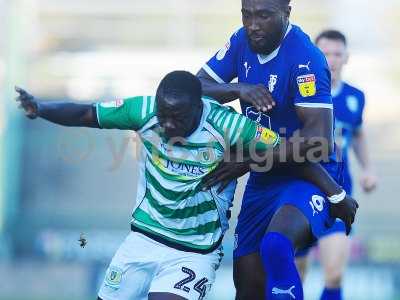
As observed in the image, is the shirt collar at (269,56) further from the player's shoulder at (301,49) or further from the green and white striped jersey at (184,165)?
the green and white striped jersey at (184,165)

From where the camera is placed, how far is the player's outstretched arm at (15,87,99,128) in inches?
245

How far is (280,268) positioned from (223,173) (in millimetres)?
644

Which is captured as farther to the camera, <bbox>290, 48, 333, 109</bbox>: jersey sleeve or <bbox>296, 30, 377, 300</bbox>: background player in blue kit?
<bbox>296, 30, 377, 300</bbox>: background player in blue kit

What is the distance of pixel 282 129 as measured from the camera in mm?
6516

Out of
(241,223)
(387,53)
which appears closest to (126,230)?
(387,53)

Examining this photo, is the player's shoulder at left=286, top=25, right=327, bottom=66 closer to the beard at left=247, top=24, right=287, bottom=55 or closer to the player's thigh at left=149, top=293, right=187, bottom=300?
the beard at left=247, top=24, right=287, bottom=55

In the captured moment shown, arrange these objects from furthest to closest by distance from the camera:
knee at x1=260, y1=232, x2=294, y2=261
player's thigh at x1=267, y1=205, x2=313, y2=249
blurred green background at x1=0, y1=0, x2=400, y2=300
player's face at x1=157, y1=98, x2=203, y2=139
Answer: blurred green background at x1=0, y1=0, x2=400, y2=300 < player's thigh at x1=267, y1=205, x2=313, y2=249 < knee at x1=260, y1=232, x2=294, y2=261 < player's face at x1=157, y1=98, x2=203, y2=139

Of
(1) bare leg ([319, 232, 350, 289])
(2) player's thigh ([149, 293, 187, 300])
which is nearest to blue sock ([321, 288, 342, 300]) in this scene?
(1) bare leg ([319, 232, 350, 289])

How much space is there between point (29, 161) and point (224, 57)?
8194 mm

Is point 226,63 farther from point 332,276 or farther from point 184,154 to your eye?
point 332,276

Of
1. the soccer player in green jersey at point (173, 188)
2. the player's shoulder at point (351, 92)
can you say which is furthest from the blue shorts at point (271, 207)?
the player's shoulder at point (351, 92)

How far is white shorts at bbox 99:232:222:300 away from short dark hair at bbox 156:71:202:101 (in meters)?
0.95

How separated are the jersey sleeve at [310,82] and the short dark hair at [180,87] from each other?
1.95 ft

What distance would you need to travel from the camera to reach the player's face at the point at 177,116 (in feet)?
19.5
